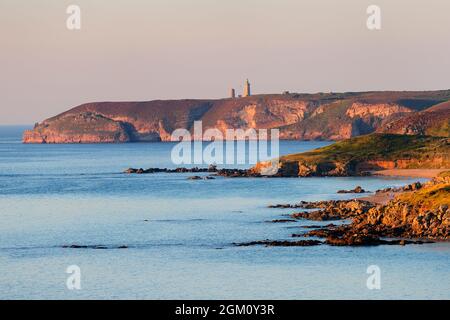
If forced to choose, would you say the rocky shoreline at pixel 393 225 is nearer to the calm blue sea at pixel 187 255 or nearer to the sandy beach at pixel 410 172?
the calm blue sea at pixel 187 255

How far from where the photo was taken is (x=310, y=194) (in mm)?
100438

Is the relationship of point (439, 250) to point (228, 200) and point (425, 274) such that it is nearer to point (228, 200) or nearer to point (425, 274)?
point (425, 274)

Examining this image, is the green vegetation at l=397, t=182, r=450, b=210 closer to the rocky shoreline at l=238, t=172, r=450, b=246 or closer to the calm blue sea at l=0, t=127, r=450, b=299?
the rocky shoreline at l=238, t=172, r=450, b=246

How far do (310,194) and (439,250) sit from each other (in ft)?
136

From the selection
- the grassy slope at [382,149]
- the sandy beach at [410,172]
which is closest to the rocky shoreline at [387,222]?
the sandy beach at [410,172]

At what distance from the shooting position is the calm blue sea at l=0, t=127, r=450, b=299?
51.2 metres

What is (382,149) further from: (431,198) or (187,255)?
(187,255)

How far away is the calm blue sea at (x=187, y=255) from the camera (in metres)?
51.2

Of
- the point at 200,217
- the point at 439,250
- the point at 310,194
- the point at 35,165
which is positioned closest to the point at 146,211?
the point at 200,217

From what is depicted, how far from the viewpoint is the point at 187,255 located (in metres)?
61.7

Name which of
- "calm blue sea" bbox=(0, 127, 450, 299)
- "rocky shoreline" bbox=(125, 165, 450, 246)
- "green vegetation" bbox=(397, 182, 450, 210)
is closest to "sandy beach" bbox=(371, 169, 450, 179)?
"calm blue sea" bbox=(0, 127, 450, 299)

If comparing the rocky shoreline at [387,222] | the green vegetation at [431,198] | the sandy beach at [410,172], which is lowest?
the sandy beach at [410,172]

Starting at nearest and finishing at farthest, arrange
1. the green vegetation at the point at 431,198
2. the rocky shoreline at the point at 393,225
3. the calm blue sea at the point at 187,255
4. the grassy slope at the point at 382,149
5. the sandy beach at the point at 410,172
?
the calm blue sea at the point at 187,255
the rocky shoreline at the point at 393,225
the green vegetation at the point at 431,198
the sandy beach at the point at 410,172
the grassy slope at the point at 382,149

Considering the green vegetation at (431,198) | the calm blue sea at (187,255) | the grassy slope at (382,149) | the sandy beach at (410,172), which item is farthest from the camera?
the grassy slope at (382,149)
